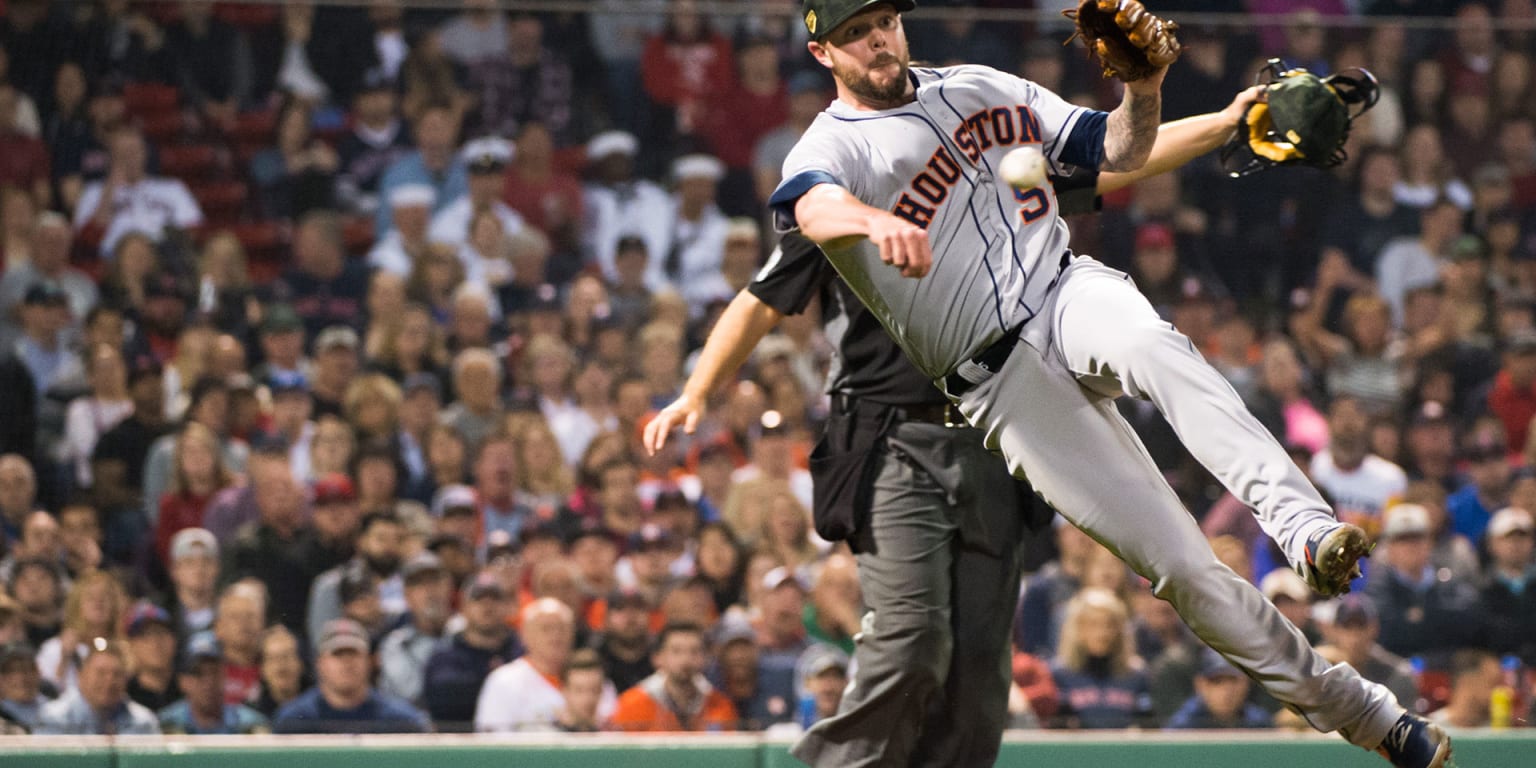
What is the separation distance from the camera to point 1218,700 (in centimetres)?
596

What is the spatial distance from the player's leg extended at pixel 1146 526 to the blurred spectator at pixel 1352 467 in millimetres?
3749

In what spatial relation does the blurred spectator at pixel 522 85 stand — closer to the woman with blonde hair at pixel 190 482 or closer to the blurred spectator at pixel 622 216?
the blurred spectator at pixel 622 216

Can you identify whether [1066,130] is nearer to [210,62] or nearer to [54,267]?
[210,62]

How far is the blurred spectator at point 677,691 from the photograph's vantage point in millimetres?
5945

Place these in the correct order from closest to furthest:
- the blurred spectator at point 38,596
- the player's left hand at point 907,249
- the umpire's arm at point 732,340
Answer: the player's left hand at point 907,249 → the umpire's arm at point 732,340 → the blurred spectator at point 38,596

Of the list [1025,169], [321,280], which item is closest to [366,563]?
[321,280]

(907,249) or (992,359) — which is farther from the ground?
(907,249)

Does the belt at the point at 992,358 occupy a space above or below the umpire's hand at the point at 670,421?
above

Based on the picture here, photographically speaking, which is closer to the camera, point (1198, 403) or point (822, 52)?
point (1198, 403)

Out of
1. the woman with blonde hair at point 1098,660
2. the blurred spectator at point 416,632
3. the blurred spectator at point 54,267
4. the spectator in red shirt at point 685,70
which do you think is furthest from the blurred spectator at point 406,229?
the woman with blonde hair at point 1098,660

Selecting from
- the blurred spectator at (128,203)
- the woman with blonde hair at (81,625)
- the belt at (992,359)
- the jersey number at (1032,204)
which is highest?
the jersey number at (1032,204)

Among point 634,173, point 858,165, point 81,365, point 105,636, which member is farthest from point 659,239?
point 858,165

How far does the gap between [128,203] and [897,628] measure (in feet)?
13.4

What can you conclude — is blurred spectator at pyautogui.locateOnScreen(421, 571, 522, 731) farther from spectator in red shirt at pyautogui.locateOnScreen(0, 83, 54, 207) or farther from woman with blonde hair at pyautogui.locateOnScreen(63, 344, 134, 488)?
spectator in red shirt at pyautogui.locateOnScreen(0, 83, 54, 207)
